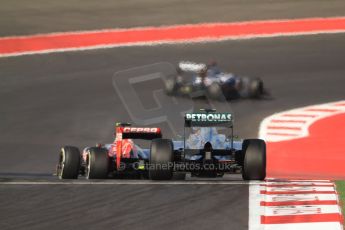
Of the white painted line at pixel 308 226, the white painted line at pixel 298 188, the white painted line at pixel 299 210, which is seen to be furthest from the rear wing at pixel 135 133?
the white painted line at pixel 308 226

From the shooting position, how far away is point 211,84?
27.3 m

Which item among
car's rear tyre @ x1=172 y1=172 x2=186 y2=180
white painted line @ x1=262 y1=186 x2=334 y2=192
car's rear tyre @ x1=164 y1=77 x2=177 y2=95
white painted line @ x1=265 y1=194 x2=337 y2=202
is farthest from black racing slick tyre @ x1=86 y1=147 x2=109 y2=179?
car's rear tyre @ x1=164 y1=77 x2=177 y2=95

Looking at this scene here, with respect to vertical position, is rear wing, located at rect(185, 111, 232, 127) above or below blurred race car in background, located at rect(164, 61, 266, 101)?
below

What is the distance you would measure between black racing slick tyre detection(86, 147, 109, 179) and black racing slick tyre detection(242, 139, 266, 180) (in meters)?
2.52

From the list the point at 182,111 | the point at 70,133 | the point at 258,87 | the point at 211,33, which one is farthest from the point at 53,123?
the point at 211,33

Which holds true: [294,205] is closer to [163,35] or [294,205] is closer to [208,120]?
[208,120]

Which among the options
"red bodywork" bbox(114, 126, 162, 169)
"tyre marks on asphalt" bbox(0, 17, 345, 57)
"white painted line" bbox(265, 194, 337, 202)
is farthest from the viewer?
"tyre marks on asphalt" bbox(0, 17, 345, 57)

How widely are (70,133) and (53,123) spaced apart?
1.06 meters

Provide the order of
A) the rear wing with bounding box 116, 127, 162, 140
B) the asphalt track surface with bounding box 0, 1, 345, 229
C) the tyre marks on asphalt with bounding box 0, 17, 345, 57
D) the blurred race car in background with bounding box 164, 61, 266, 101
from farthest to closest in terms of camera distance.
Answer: the tyre marks on asphalt with bounding box 0, 17, 345, 57
the blurred race car in background with bounding box 164, 61, 266, 101
the rear wing with bounding box 116, 127, 162, 140
the asphalt track surface with bounding box 0, 1, 345, 229

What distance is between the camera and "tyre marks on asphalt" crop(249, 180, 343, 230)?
12.8 m

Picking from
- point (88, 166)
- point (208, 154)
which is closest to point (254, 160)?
point (208, 154)

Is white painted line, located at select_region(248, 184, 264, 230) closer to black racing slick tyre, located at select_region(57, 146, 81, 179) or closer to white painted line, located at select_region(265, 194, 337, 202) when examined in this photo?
white painted line, located at select_region(265, 194, 337, 202)

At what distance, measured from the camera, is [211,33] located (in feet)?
111

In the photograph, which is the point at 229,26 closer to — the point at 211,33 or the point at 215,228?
the point at 211,33
